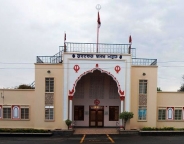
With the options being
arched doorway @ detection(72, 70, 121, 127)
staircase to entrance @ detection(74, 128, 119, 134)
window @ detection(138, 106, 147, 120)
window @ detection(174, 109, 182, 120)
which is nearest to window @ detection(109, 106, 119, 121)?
arched doorway @ detection(72, 70, 121, 127)

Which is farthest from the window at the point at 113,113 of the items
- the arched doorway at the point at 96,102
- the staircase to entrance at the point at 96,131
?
the staircase to entrance at the point at 96,131

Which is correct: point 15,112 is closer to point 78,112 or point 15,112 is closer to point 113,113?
point 78,112

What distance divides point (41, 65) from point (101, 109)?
6.64m

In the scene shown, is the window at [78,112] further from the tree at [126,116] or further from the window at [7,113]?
the window at [7,113]

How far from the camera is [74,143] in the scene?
16594 mm

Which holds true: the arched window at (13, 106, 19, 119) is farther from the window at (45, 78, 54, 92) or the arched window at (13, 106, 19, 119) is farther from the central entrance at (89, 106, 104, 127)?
the central entrance at (89, 106, 104, 127)

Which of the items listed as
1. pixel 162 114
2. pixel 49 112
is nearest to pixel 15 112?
pixel 49 112

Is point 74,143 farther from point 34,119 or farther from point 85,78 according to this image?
point 85,78

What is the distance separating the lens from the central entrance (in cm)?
2488

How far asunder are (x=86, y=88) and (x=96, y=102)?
59.4 inches

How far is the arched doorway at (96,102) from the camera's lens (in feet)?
81.4

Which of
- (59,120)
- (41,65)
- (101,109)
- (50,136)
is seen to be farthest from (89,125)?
(41,65)

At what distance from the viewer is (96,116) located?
2492 centimetres

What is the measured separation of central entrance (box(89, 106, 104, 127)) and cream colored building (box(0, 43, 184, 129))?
0.26 m
